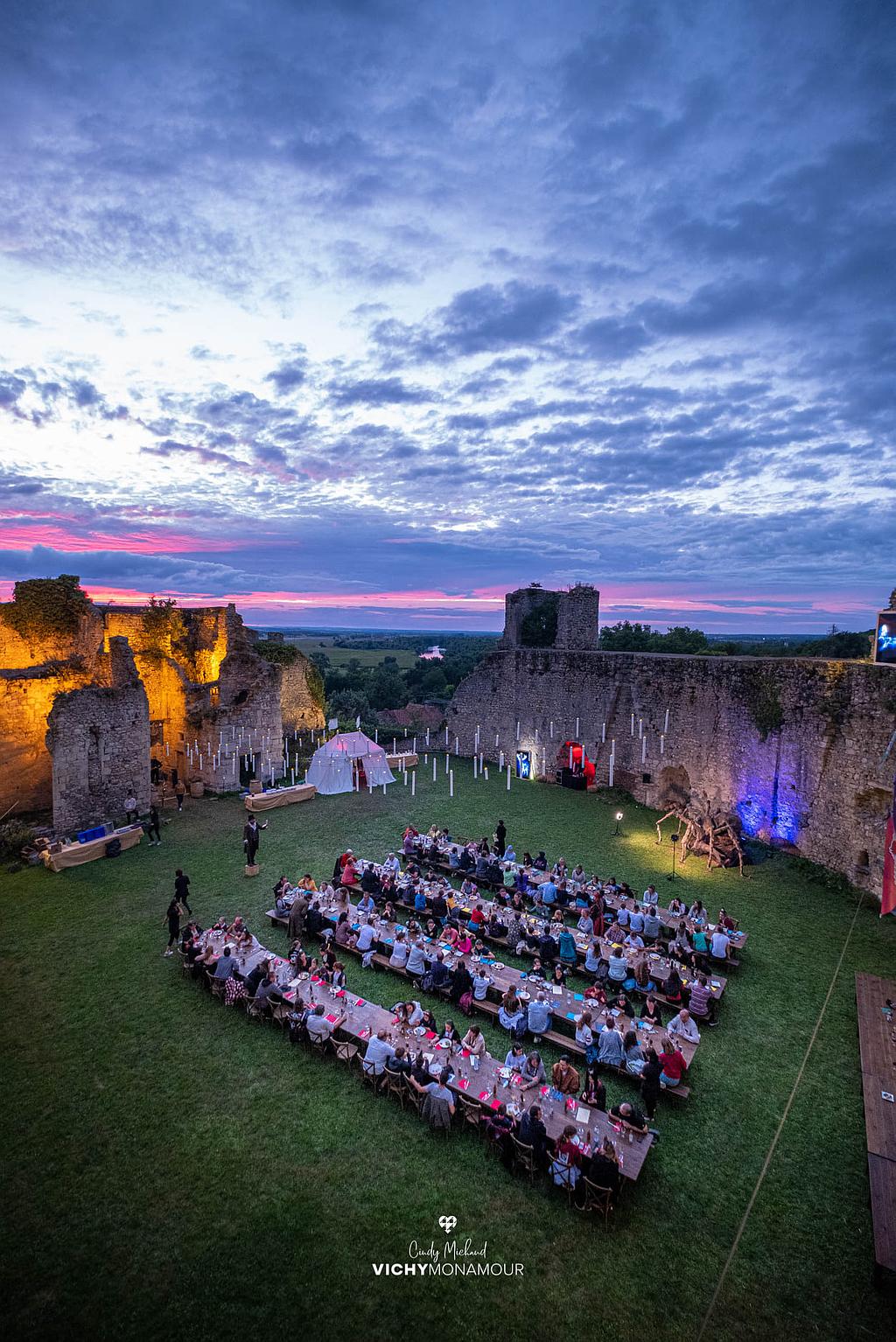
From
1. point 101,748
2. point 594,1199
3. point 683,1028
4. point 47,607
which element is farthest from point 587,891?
point 47,607

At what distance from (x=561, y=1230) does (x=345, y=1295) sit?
2308mm

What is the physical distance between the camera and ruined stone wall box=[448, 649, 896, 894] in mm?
14273

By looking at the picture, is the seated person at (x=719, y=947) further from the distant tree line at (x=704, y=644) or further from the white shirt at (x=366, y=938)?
the distant tree line at (x=704, y=644)

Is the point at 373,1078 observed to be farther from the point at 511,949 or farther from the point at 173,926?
the point at 173,926

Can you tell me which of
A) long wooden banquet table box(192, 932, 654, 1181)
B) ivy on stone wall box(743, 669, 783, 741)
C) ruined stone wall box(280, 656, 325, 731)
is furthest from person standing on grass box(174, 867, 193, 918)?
ivy on stone wall box(743, 669, 783, 741)

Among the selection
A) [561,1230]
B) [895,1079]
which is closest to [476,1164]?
[561,1230]

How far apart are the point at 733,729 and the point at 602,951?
10316 millimetres

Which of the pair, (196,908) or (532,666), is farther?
(532,666)

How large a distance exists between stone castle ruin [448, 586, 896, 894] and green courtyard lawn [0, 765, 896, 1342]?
197 inches

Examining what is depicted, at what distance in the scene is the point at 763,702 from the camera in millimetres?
17156

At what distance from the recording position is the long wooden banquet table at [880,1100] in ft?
19.4

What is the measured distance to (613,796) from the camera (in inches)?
882

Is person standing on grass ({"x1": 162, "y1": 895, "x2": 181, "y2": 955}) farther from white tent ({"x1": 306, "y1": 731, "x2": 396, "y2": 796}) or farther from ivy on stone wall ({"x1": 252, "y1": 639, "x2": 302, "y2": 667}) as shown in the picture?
ivy on stone wall ({"x1": 252, "y1": 639, "x2": 302, "y2": 667})

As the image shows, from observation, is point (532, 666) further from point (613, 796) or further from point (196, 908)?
point (196, 908)
